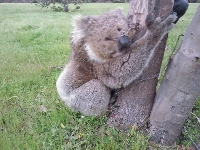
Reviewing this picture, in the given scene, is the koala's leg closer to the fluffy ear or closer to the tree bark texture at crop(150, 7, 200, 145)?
the fluffy ear

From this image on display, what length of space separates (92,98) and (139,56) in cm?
80

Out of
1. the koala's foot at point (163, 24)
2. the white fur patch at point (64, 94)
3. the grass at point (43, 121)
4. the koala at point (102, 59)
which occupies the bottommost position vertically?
the grass at point (43, 121)

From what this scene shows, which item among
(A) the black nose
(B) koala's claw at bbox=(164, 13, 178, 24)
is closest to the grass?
(A) the black nose

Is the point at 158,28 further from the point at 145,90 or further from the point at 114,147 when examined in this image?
the point at 114,147

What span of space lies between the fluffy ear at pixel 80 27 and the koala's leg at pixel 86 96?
0.43m

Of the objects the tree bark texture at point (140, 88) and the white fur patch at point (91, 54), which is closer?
the tree bark texture at point (140, 88)

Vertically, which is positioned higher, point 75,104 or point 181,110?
point 181,110

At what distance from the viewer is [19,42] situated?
26.2 ft

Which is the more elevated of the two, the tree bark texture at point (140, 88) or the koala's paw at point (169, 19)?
the koala's paw at point (169, 19)

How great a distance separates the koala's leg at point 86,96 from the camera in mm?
3232

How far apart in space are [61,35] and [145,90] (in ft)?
20.5

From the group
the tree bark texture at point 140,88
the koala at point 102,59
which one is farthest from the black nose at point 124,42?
the tree bark texture at point 140,88

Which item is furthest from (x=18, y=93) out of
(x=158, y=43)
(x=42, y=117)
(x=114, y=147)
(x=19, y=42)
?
(x=19, y=42)

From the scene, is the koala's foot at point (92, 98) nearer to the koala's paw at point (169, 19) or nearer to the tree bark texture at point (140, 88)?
the tree bark texture at point (140, 88)
